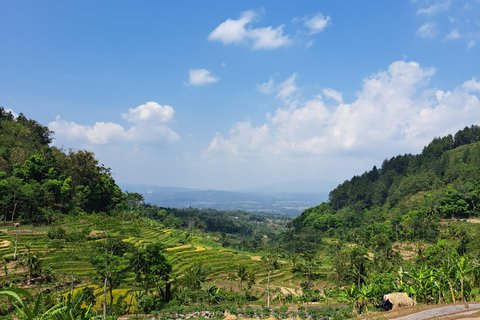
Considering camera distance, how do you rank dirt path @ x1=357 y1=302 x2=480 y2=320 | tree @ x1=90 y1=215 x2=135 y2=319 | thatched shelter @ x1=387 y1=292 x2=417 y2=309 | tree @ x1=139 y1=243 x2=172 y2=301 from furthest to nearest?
tree @ x1=139 y1=243 x2=172 y2=301 → tree @ x1=90 y1=215 x2=135 y2=319 → thatched shelter @ x1=387 y1=292 x2=417 y2=309 → dirt path @ x1=357 y1=302 x2=480 y2=320

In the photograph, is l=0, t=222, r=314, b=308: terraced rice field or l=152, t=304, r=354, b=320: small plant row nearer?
l=152, t=304, r=354, b=320: small plant row

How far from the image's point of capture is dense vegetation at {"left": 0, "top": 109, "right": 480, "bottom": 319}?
23125 millimetres

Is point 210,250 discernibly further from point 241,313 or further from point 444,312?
point 444,312

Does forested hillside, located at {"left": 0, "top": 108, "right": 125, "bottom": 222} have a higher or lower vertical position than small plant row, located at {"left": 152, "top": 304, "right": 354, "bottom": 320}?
higher

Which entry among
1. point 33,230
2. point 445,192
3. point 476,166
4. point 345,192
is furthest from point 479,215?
point 33,230

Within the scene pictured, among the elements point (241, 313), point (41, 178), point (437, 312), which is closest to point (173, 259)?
point (241, 313)

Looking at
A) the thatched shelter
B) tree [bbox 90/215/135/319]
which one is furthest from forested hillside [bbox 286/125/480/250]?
tree [bbox 90/215/135/319]

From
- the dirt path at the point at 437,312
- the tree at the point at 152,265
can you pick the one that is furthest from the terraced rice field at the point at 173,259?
the dirt path at the point at 437,312

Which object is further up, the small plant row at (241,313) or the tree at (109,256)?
the tree at (109,256)

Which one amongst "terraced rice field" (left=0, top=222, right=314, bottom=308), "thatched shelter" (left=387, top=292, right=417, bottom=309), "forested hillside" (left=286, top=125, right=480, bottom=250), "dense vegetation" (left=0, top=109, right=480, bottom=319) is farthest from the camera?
"forested hillside" (left=286, top=125, right=480, bottom=250)

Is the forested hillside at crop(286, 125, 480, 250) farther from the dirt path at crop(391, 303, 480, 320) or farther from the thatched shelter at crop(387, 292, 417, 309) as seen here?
the dirt path at crop(391, 303, 480, 320)

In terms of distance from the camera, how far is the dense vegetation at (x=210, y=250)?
75.9ft

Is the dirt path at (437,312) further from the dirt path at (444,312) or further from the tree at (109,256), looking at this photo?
the tree at (109,256)

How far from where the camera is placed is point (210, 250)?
59.0m
